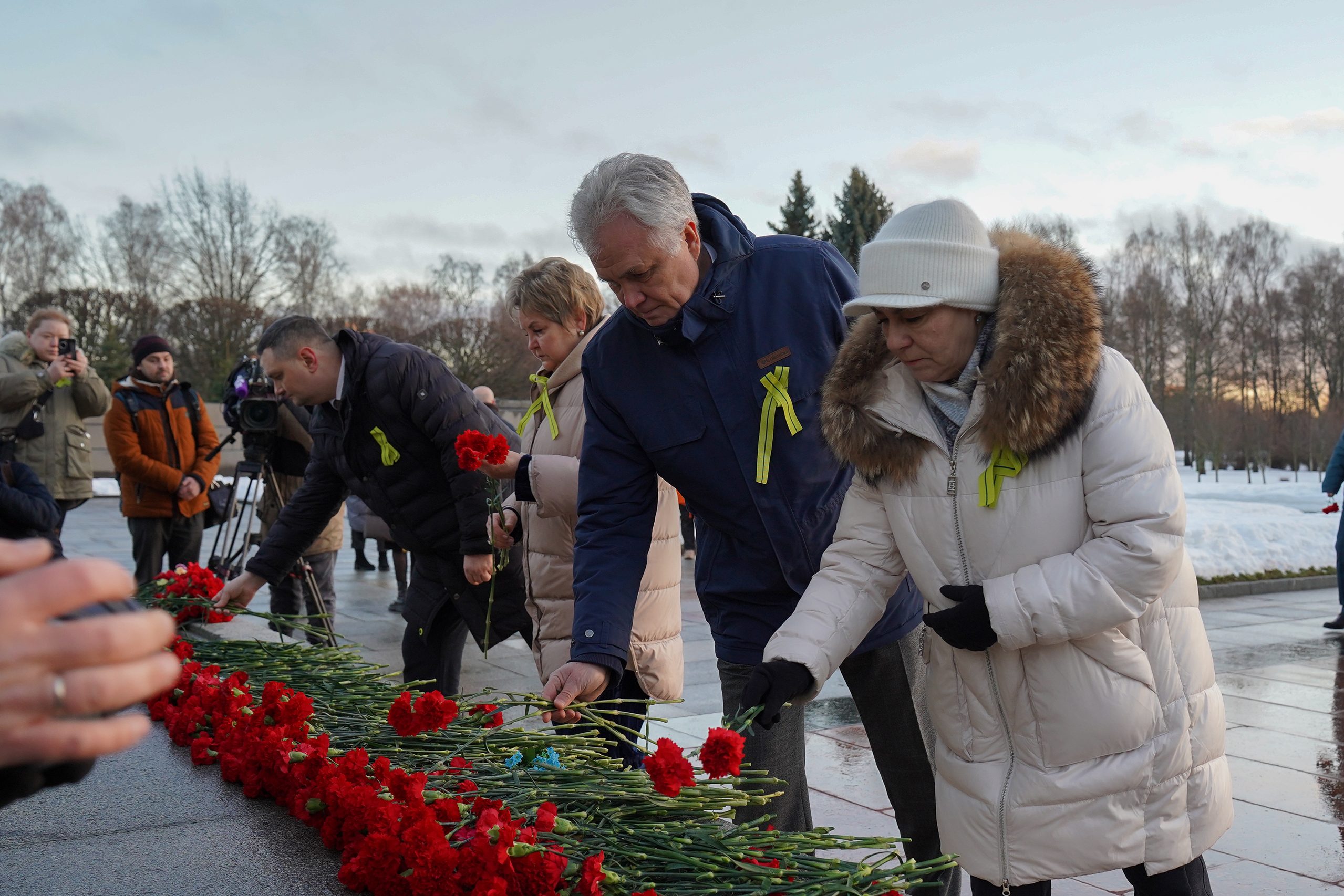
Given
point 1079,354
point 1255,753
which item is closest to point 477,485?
point 1079,354

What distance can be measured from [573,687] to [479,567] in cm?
148

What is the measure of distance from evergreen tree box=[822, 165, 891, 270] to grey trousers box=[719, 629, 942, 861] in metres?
38.5

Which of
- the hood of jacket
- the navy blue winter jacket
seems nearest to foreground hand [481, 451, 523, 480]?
the navy blue winter jacket

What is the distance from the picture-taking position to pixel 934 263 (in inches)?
93.0

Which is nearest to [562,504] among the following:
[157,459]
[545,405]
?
[545,405]

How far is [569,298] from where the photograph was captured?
3.86 meters

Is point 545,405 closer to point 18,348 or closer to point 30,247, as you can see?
point 18,348

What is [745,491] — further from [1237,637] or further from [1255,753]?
[1237,637]

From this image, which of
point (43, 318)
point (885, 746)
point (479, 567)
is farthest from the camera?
point (43, 318)

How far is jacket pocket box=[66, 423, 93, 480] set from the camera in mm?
8055

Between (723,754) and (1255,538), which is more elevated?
(723,754)

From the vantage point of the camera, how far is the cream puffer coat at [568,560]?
3547mm

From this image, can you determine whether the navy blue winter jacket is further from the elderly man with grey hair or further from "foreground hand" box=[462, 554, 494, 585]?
"foreground hand" box=[462, 554, 494, 585]

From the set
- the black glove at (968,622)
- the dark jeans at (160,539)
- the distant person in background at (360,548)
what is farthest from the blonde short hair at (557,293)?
the distant person in background at (360,548)
